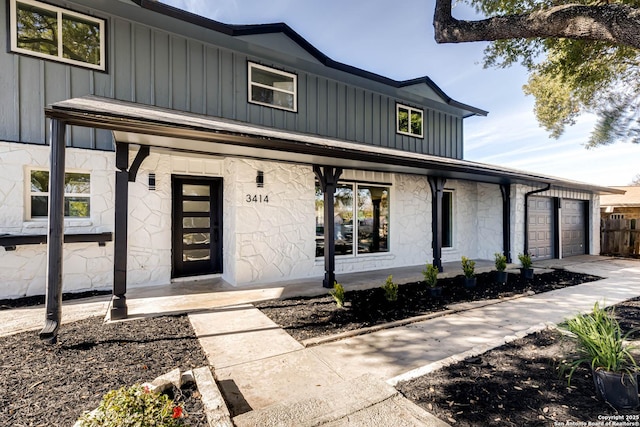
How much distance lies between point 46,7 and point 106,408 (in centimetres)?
729

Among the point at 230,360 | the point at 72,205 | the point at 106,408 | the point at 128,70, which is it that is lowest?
the point at 230,360

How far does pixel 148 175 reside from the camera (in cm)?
605

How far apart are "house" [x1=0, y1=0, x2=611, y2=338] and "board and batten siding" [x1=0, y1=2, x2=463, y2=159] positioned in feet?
0.09

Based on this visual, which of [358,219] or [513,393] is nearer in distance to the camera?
[513,393]

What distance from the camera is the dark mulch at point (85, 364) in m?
2.20

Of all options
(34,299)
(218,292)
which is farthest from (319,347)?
(34,299)

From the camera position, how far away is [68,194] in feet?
18.5

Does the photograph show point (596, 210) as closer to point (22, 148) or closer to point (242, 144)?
point (242, 144)

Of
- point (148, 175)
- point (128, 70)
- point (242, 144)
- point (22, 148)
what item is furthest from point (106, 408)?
point (128, 70)

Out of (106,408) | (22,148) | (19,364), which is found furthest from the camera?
(22,148)

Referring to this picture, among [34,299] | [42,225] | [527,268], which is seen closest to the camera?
[34,299]

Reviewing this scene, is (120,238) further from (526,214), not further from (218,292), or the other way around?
(526,214)

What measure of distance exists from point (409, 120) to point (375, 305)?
7.18 meters

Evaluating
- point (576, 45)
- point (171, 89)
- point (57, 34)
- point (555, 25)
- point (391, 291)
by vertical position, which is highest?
point (576, 45)
